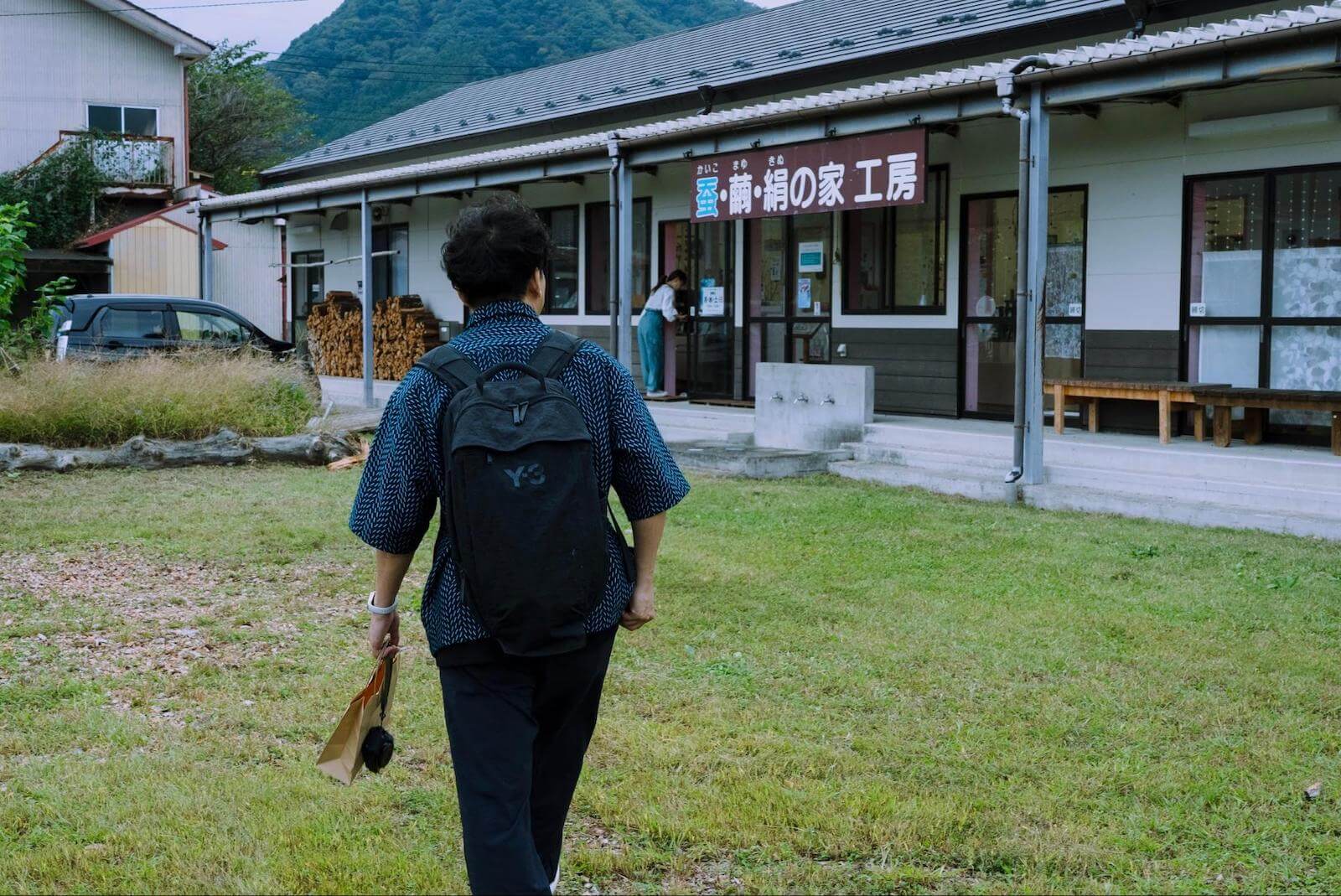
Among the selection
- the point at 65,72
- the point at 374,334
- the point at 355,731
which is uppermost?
the point at 65,72

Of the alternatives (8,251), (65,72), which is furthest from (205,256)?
(65,72)

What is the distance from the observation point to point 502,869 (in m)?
2.78

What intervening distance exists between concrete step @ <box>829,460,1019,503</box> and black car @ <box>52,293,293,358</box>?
7.04 m

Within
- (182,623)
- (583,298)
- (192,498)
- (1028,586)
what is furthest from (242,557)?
(583,298)

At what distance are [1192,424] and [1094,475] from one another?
5.51 ft

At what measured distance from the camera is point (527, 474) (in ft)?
8.81

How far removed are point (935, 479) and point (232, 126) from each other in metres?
42.2

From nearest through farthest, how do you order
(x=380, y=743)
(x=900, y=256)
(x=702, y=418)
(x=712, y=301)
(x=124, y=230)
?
(x=380, y=743) → (x=900, y=256) → (x=702, y=418) → (x=712, y=301) → (x=124, y=230)

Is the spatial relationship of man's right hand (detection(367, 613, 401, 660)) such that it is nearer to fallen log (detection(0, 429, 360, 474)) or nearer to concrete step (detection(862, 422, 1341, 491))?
concrete step (detection(862, 422, 1341, 491))

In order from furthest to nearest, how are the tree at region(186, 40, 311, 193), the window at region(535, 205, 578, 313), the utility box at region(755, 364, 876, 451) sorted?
the tree at region(186, 40, 311, 193)
the window at region(535, 205, 578, 313)
the utility box at region(755, 364, 876, 451)

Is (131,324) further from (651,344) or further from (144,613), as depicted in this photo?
(144,613)

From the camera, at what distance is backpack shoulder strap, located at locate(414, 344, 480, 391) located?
2.85 meters

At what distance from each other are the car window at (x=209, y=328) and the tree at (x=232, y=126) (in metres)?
29.9

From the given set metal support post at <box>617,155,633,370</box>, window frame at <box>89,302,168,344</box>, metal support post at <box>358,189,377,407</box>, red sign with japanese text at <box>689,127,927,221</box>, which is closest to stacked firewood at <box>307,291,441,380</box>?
metal support post at <box>358,189,377,407</box>
